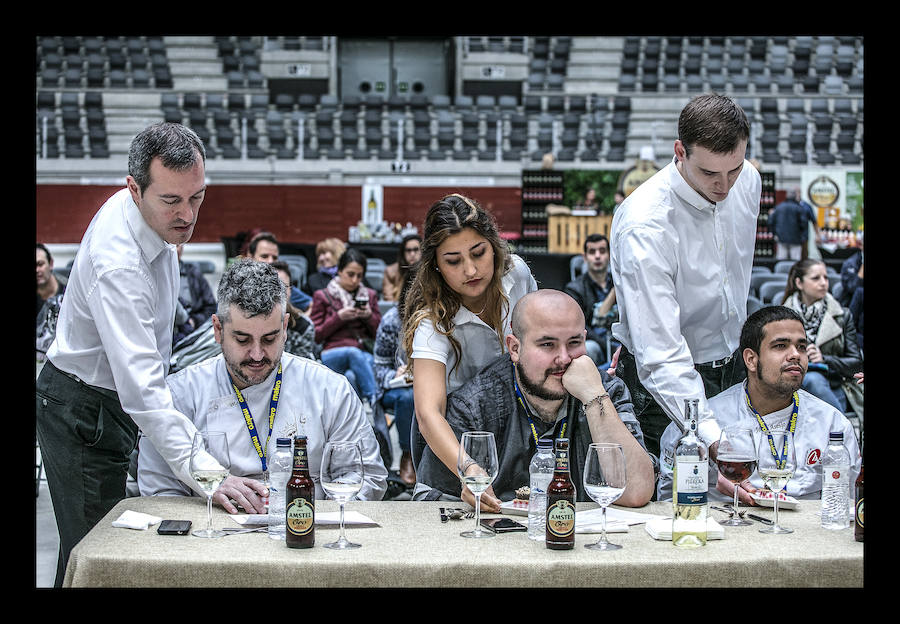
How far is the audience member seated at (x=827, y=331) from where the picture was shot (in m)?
5.47

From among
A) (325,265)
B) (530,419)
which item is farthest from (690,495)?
(325,265)

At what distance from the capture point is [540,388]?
7.66 ft

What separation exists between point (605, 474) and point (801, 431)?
1.07 metres

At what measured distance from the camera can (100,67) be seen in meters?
19.5

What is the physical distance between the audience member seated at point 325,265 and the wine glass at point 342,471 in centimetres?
538

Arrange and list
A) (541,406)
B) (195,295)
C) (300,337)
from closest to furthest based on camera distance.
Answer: (541,406), (300,337), (195,295)

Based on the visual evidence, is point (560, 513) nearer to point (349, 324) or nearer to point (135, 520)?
point (135, 520)

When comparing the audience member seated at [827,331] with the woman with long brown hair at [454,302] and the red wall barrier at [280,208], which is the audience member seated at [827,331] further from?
the red wall barrier at [280,208]

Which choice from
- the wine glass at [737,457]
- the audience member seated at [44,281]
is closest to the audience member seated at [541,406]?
A: the wine glass at [737,457]

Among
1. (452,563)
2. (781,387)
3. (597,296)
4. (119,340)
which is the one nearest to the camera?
(452,563)

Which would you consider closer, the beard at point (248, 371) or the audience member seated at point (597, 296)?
the beard at point (248, 371)

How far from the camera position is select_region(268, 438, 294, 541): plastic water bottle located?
1.98 m
